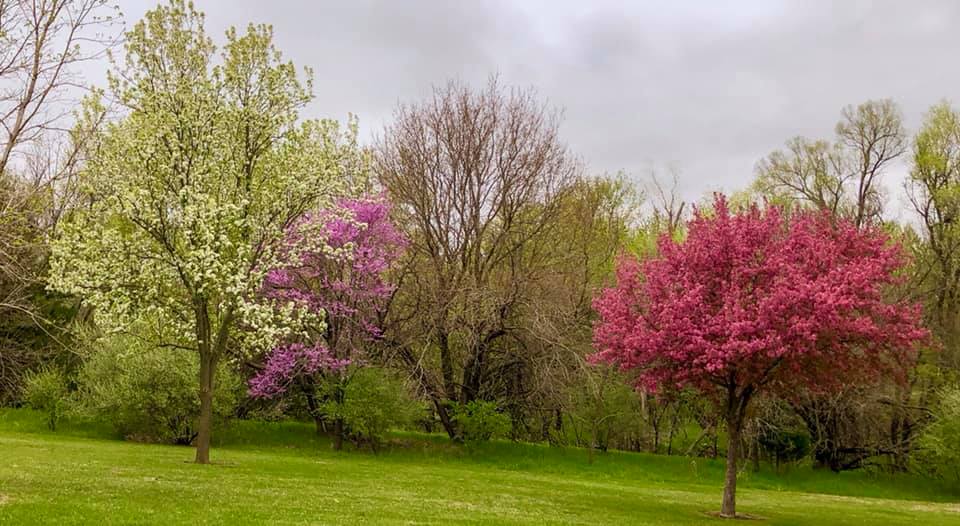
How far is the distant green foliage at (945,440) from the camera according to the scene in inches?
1278

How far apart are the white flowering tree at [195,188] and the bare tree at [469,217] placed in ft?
39.8

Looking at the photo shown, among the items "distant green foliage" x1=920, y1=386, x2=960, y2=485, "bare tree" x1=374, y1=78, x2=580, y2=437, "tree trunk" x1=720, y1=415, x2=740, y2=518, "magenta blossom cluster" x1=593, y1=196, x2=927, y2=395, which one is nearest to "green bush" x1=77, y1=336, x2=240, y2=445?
"bare tree" x1=374, y1=78, x2=580, y2=437

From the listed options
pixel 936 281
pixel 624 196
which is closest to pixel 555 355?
pixel 936 281

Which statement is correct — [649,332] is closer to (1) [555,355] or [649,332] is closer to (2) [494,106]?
(1) [555,355]

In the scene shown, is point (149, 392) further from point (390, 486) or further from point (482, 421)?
point (390, 486)

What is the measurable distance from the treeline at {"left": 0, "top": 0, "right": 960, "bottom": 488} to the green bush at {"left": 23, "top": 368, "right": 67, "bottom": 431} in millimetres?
101

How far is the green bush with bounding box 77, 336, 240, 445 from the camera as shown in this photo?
3034 centimetres

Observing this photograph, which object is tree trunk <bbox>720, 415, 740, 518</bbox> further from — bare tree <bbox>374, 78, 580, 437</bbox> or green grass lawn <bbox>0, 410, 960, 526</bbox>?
bare tree <bbox>374, 78, 580, 437</bbox>

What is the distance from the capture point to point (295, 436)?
34750mm

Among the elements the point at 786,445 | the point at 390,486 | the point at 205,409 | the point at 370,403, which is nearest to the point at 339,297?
the point at 370,403

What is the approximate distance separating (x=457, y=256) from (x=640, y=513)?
18.1 meters

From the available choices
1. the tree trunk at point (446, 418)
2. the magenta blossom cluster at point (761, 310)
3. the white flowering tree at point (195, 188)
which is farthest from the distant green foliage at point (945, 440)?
the white flowering tree at point (195, 188)

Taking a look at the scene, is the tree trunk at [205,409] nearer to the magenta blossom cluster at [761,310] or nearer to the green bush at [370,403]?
the green bush at [370,403]

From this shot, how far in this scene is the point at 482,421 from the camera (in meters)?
32.9
